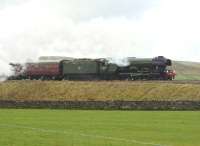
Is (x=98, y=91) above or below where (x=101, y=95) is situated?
above

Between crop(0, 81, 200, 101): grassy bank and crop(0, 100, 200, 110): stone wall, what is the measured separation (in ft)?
18.1

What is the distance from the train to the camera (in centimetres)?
8250

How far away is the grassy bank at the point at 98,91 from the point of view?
234 ft

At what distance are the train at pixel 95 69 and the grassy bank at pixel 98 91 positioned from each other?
4.68m
